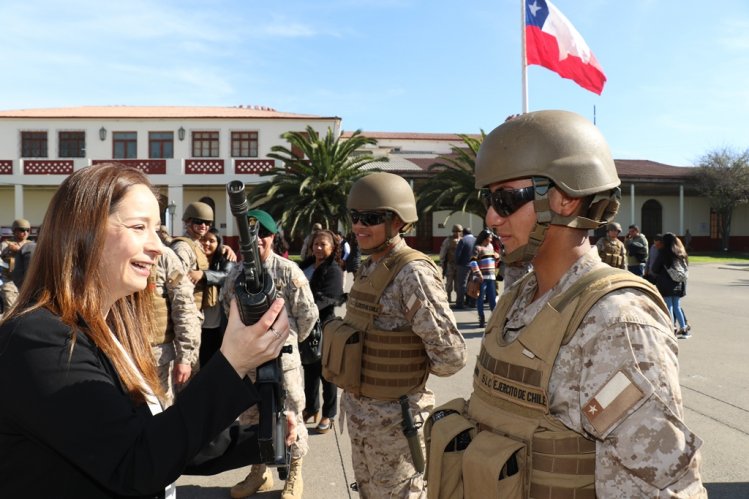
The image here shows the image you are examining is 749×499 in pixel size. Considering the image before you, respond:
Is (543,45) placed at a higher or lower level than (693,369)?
higher

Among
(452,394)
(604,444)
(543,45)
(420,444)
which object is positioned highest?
(543,45)

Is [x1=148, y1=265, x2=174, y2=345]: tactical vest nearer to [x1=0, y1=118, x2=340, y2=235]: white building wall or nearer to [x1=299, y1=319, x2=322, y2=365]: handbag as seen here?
[x1=299, y1=319, x2=322, y2=365]: handbag

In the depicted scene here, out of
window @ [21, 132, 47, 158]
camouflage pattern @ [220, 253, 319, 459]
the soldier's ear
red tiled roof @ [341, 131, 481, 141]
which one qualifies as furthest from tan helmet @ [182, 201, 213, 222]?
red tiled roof @ [341, 131, 481, 141]

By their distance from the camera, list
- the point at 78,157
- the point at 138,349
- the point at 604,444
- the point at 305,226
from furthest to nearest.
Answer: the point at 78,157 < the point at 305,226 < the point at 138,349 < the point at 604,444

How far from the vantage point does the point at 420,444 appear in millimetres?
3262

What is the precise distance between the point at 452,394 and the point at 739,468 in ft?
9.54

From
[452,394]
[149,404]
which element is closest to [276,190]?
[452,394]

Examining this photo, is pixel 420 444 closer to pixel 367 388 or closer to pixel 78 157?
pixel 367 388

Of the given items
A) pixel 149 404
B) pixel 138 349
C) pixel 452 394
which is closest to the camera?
pixel 149 404

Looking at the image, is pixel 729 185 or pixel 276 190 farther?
pixel 729 185

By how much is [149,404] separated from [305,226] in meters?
27.1

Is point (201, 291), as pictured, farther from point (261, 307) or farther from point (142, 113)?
point (142, 113)

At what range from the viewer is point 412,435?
324 cm

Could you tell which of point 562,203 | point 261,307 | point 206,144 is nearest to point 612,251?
point 562,203
